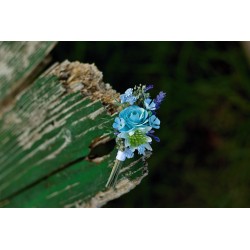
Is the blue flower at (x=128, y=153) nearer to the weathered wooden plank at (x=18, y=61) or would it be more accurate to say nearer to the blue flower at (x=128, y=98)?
the blue flower at (x=128, y=98)

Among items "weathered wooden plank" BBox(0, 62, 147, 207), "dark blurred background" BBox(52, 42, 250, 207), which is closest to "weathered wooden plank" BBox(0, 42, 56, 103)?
"weathered wooden plank" BBox(0, 62, 147, 207)

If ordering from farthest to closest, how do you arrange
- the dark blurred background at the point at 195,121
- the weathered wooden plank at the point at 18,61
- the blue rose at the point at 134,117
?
1. the dark blurred background at the point at 195,121
2. the weathered wooden plank at the point at 18,61
3. the blue rose at the point at 134,117

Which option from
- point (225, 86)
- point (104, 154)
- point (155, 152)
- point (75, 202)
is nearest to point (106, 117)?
point (104, 154)

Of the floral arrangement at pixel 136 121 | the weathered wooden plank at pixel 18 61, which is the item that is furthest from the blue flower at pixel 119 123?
the weathered wooden plank at pixel 18 61

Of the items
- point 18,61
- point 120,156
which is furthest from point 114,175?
point 18,61

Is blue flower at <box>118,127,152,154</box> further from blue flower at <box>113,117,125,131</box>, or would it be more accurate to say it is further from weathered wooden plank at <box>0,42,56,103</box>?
weathered wooden plank at <box>0,42,56,103</box>

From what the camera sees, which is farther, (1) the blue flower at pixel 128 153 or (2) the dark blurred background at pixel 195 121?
(2) the dark blurred background at pixel 195 121

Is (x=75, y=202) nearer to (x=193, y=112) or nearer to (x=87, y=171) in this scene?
(x=87, y=171)
